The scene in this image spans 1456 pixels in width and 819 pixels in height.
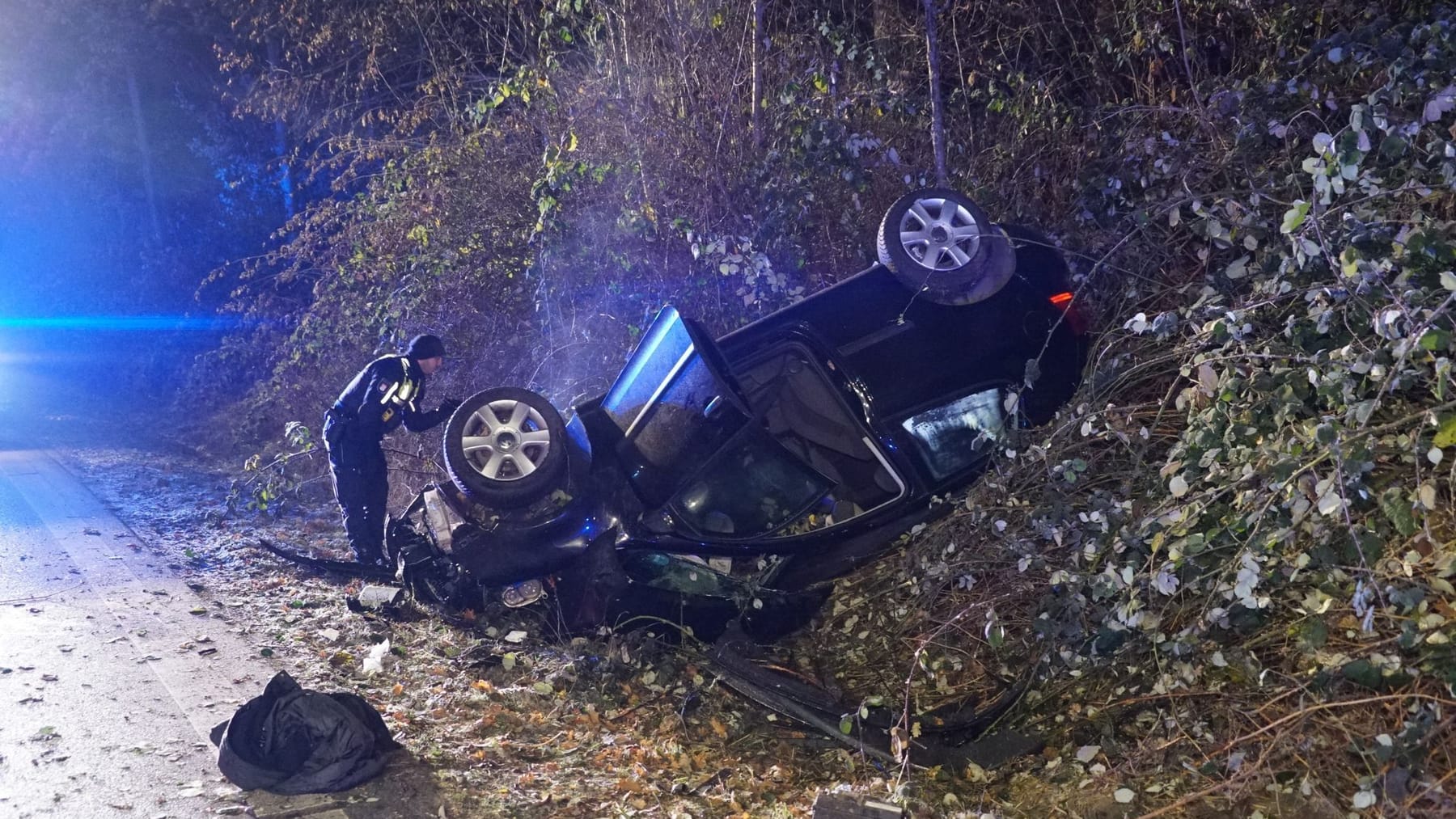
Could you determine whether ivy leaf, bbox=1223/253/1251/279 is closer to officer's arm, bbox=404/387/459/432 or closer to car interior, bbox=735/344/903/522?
car interior, bbox=735/344/903/522

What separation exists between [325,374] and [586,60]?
5.24 m

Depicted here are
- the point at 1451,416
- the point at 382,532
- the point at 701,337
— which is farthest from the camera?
the point at 382,532

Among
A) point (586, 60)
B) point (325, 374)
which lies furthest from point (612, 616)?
point (325, 374)

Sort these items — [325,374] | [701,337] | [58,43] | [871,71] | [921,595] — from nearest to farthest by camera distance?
[921,595], [701,337], [871,71], [325,374], [58,43]

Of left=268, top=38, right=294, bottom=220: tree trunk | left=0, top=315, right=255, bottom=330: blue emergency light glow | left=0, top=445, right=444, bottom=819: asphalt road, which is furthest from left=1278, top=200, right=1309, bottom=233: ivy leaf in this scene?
left=0, top=315, right=255, bottom=330: blue emergency light glow

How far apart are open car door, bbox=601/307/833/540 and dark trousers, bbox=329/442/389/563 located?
274 centimetres

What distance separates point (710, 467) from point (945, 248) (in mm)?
1896

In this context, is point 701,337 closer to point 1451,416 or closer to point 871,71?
point 1451,416

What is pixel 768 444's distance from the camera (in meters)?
5.04

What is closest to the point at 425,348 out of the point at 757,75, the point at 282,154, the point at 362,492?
the point at 362,492

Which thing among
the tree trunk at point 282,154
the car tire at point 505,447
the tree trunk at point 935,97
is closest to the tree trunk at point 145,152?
the tree trunk at point 282,154

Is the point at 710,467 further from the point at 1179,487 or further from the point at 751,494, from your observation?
the point at 1179,487

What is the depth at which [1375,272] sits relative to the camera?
128 inches

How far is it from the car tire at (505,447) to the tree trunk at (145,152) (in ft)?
67.4
